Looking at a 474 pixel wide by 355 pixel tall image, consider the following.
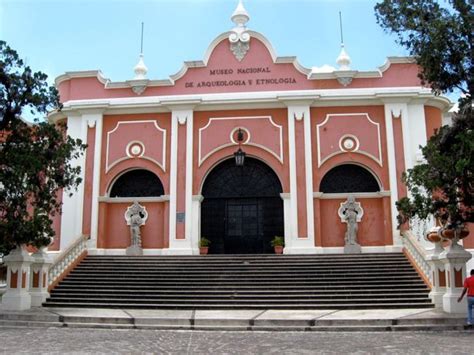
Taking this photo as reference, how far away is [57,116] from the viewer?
20641 mm

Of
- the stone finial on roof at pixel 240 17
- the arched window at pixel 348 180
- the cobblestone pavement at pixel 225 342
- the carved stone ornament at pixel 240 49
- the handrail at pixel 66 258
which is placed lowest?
the cobblestone pavement at pixel 225 342

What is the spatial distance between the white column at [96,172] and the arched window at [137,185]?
696 millimetres

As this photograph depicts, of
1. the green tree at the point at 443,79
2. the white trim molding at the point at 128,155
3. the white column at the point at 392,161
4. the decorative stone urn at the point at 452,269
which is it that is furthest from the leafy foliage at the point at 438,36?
the white trim molding at the point at 128,155

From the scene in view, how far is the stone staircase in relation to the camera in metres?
13.1

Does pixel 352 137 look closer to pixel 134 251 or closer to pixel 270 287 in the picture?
pixel 270 287

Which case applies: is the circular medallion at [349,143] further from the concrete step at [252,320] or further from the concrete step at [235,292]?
the concrete step at [252,320]

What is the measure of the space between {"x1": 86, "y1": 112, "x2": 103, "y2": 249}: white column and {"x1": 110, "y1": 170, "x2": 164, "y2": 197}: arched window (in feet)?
2.28

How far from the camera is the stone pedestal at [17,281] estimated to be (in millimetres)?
12828

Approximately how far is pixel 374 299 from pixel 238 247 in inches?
269

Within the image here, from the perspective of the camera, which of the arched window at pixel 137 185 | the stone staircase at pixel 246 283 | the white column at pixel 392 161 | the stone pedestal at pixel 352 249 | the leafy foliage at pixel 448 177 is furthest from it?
the arched window at pixel 137 185

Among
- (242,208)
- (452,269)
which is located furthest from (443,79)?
(242,208)

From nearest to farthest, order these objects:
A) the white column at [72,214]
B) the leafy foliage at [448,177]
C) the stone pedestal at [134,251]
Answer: the leafy foliage at [448,177]
the stone pedestal at [134,251]
the white column at [72,214]

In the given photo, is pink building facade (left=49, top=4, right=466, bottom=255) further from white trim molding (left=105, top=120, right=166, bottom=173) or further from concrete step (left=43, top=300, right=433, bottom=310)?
concrete step (left=43, top=300, right=433, bottom=310)

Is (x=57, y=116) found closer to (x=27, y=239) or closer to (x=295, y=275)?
(x=27, y=239)
